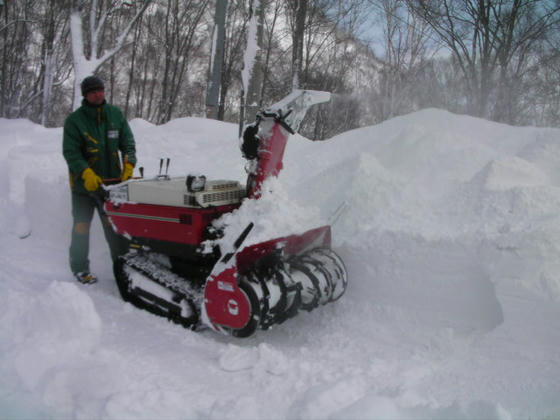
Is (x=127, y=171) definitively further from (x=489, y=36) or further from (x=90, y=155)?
(x=489, y=36)

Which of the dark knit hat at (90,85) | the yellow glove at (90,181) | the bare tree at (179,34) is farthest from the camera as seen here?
the bare tree at (179,34)

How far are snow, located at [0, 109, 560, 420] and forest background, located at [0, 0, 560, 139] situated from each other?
3.41 m

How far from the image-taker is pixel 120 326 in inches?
118

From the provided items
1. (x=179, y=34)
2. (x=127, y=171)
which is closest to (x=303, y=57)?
(x=179, y=34)

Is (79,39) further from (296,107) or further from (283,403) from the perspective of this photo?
(283,403)

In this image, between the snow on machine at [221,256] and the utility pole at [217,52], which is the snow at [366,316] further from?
the utility pole at [217,52]

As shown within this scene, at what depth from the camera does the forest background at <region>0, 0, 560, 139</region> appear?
9.05 metres

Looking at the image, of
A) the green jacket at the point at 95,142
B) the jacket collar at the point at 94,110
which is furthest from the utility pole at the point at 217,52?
the jacket collar at the point at 94,110

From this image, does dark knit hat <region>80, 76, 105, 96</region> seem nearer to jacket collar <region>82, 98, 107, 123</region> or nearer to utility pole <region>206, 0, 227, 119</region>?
jacket collar <region>82, 98, 107, 123</region>

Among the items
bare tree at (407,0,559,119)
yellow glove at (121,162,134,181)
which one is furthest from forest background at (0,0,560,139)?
yellow glove at (121,162,134,181)

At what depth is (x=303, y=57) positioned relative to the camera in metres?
16.0

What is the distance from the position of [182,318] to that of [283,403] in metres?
1.16

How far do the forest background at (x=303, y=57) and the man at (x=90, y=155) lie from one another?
329 cm

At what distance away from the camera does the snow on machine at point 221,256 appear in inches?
108
